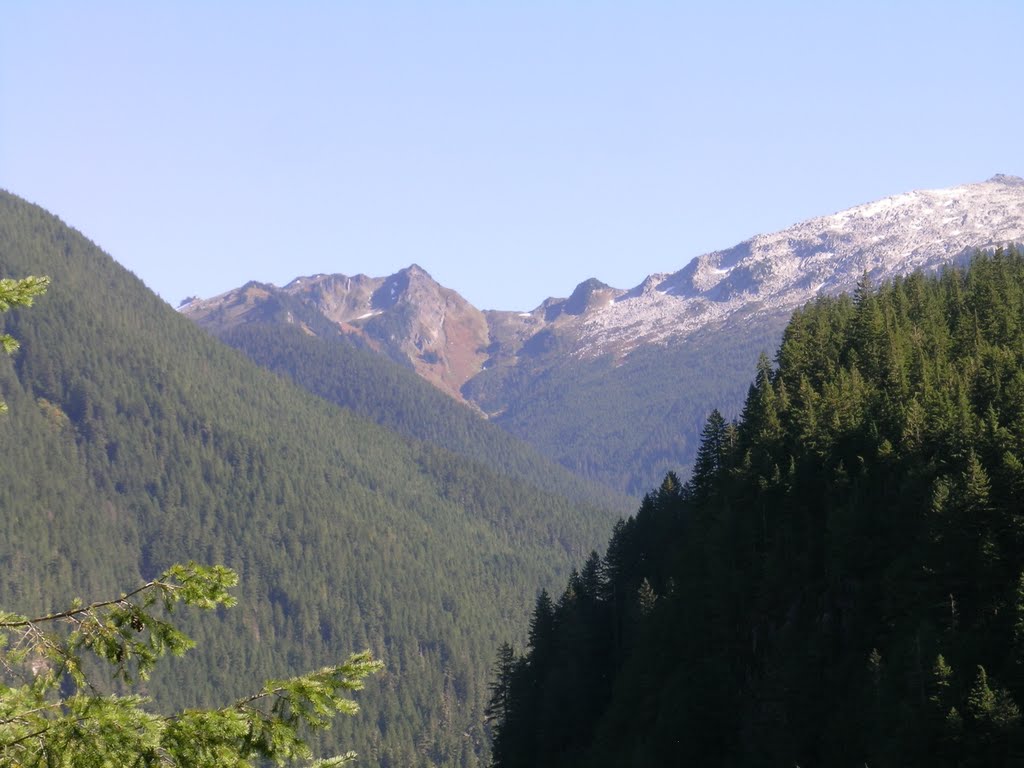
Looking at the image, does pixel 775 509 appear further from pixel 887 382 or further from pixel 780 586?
pixel 887 382

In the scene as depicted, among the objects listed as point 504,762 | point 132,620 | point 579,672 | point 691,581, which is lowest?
point 504,762

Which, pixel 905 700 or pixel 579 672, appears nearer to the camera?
pixel 905 700

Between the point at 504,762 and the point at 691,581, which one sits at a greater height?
the point at 691,581

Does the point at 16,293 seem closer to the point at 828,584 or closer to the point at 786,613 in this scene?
the point at 828,584

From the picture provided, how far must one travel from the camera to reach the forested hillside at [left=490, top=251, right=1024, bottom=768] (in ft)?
163

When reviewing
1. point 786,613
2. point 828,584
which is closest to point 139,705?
point 828,584

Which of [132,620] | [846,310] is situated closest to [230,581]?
[132,620]

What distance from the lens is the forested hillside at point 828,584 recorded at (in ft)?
163

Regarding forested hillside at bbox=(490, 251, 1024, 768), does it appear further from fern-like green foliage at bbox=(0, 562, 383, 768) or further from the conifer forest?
fern-like green foliage at bbox=(0, 562, 383, 768)

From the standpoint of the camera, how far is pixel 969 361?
76438 millimetres

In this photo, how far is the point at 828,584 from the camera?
63.7 m

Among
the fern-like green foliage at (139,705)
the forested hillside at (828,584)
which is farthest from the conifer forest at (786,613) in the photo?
the forested hillside at (828,584)

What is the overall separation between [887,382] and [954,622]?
30.7m

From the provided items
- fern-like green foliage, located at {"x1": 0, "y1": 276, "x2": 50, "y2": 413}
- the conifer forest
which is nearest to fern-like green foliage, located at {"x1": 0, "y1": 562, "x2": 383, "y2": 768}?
the conifer forest
